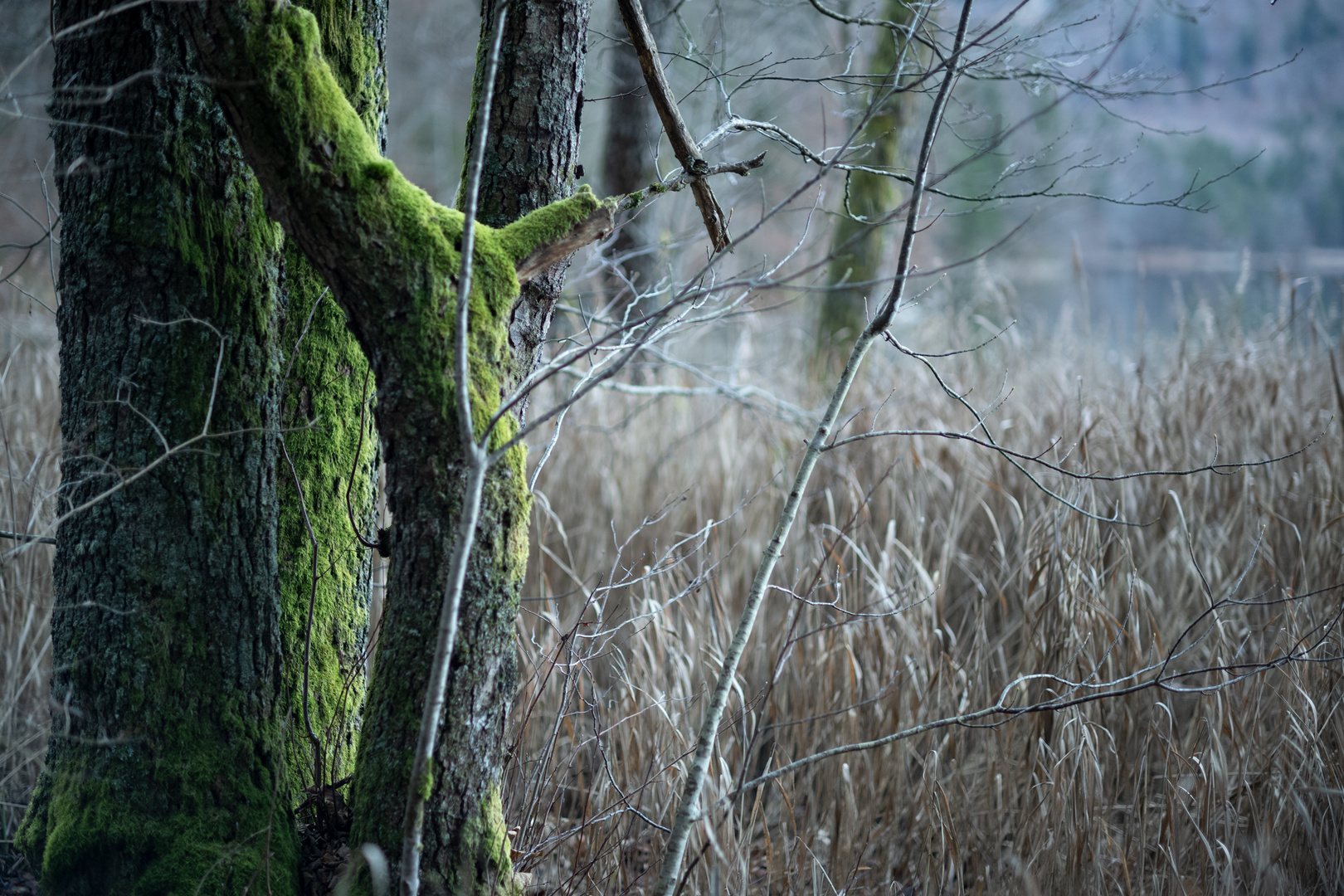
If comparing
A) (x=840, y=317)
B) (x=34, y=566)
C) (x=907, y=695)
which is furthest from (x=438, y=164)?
(x=907, y=695)

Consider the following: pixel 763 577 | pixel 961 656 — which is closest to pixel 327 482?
pixel 763 577

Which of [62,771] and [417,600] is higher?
[417,600]

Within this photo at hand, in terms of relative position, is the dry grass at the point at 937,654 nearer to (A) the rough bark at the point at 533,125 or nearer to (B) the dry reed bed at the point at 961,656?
(B) the dry reed bed at the point at 961,656

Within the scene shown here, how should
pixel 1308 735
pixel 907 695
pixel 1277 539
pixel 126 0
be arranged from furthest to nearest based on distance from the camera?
pixel 1277 539 → pixel 907 695 → pixel 1308 735 → pixel 126 0

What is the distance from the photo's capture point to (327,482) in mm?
1504

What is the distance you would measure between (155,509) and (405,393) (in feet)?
1.82

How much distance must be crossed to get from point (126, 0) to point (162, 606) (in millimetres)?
991

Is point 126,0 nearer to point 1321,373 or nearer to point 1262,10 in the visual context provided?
point 1321,373

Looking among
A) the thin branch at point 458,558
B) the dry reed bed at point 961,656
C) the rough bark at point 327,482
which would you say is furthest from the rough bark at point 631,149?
the thin branch at point 458,558

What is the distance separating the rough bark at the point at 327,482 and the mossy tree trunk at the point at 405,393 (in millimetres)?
299

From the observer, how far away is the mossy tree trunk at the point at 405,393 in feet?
3.63

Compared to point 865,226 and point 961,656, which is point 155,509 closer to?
point 961,656

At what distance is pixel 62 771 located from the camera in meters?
1.35

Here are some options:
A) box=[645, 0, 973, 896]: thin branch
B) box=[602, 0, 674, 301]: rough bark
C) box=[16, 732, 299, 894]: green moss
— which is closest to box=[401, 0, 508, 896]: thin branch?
box=[645, 0, 973, 896]: thin branch
